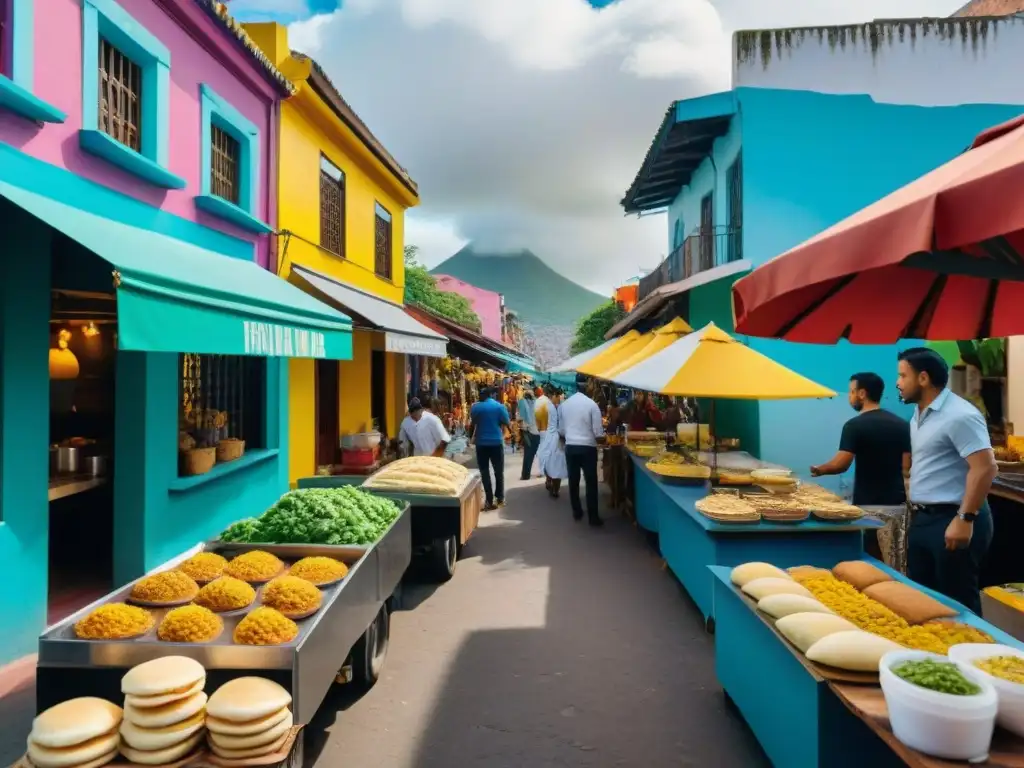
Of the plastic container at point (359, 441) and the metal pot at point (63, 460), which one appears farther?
the plastic container at point (359, 441)

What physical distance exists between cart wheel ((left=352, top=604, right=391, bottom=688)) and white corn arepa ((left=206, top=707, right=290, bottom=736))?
161 cm

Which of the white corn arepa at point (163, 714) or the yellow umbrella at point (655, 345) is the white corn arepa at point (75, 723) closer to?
the white corn arepa at point (163, 714)

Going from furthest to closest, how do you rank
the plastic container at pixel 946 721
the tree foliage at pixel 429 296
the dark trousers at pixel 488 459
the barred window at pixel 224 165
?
the tree foliage at pixel 429 296 < the dark trousers at pixel 488 459 < the barred window at pixel 224 165 < the plastic container at pixel 946 721

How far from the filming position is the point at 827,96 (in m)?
11.8

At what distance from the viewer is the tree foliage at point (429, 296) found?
4162cm

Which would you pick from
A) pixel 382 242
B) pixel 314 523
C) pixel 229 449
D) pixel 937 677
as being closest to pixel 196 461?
pixel 229 449

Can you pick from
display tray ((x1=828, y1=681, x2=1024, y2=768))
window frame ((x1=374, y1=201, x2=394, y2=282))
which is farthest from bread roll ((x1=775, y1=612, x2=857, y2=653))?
window frame ((x1=374, y1=201, x2=394, y2=282))

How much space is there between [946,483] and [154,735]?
4.38m

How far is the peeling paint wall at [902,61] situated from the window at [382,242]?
7686 millimetres

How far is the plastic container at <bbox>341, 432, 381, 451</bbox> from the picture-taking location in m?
11.2

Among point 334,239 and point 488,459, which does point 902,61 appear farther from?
point 334,239

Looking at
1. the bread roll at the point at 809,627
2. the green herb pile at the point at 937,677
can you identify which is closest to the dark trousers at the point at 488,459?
the bread roll at the point at 809,627

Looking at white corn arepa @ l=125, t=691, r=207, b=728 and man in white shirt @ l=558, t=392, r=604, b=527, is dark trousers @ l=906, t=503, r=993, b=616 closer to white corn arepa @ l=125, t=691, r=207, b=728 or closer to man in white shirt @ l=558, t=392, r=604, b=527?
white corn arepa @ l=125, t=691, r=207, b=728

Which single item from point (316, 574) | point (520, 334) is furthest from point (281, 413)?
point (520, 334)
